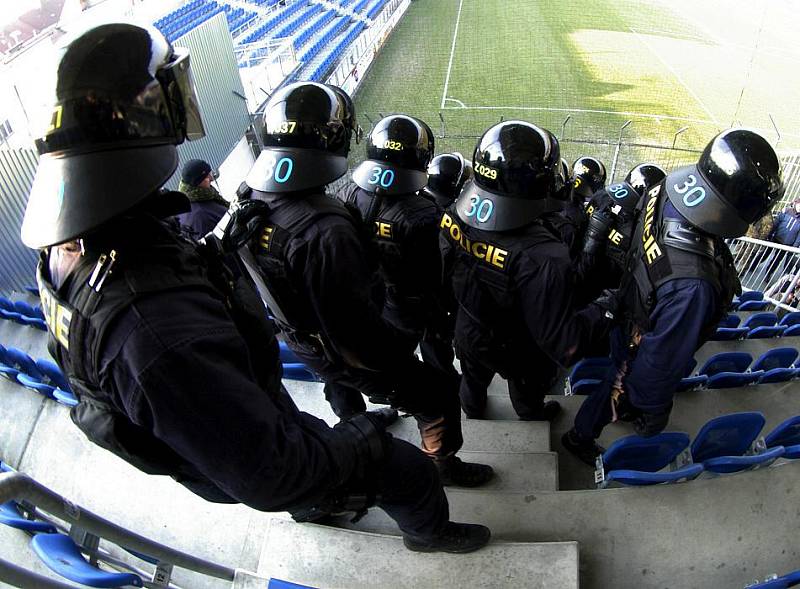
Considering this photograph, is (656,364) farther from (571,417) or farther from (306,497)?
(306,497)

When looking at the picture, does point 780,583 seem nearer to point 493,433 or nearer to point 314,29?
point 493,433

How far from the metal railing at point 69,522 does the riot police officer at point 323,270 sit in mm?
936

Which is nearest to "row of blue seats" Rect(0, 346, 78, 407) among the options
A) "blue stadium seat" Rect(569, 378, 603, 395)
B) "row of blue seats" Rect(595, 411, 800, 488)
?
"row of blue seats" Rect(595, 411, 800, 488)

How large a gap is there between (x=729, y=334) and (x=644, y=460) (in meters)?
2.17

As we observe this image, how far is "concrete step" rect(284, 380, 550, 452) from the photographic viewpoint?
8.99 ft

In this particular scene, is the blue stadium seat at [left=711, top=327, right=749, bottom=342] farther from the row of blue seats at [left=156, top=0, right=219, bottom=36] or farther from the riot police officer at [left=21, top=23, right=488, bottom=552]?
the row of blue seats at [left=156, top=0, right=219, bottom=36]

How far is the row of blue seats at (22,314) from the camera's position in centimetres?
395

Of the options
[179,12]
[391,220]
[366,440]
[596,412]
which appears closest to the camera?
[366,440]

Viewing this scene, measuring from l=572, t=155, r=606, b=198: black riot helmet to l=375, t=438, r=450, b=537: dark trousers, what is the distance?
4350 millimetres

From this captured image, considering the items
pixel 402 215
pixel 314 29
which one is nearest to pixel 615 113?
pixel 314 29

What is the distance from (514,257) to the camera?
2.17 metres

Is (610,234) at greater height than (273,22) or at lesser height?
greater

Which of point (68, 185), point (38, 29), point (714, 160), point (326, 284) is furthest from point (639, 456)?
point (38, 29)

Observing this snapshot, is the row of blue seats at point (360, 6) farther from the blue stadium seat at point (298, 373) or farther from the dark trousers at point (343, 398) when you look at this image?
the dark trousers at point (343, 398)
